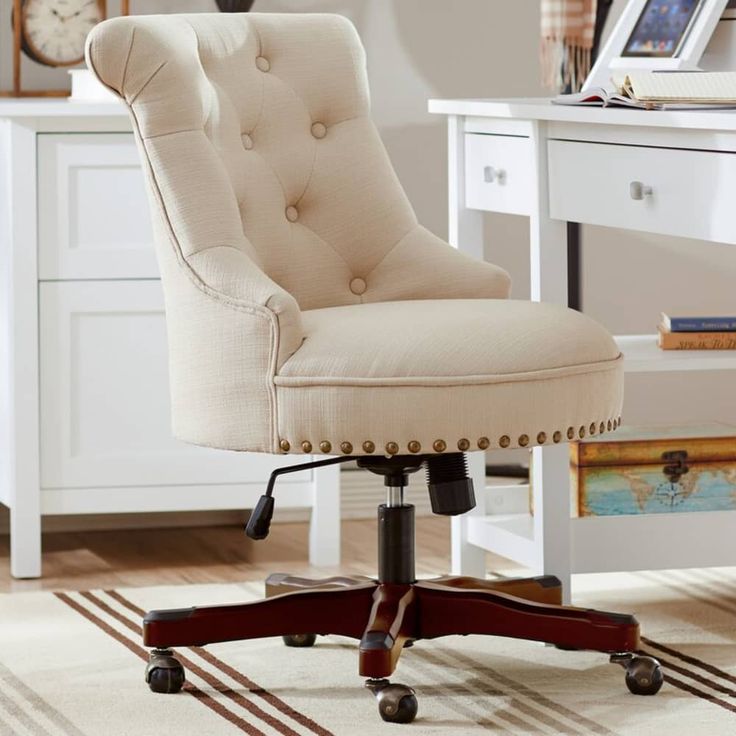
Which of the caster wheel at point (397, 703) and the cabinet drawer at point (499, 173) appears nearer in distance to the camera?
the caster wheel at point (397, 703)

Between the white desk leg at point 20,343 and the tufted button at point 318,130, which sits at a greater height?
Answer: the tufted button at point 318,130

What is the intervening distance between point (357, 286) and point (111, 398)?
2.20ft

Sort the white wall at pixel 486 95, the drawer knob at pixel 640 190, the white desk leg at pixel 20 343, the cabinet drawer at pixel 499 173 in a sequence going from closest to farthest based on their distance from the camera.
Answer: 1. the drawer knob at pixel 640 190
2. the cabinet drawer at pixel 499 173
3. the white desk leg at pixel 20 343
4. the white wall at pixel 486 95

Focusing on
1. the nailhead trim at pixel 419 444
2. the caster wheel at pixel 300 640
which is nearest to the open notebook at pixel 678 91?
the nailhead trim at pixel 419 444

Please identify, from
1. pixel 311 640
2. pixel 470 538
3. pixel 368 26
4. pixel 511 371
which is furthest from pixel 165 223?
pixel 368 26

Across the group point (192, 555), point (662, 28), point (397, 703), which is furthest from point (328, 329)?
point (192, 555)

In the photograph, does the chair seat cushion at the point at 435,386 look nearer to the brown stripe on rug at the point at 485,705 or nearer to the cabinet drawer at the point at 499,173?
the brown stripe on rug at the point at 485,705

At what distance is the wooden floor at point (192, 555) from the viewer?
269 cm

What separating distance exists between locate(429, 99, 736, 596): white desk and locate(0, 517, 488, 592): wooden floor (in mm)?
346

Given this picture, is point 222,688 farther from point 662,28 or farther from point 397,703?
point 662,28

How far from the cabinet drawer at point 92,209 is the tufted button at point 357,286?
22.9 inches

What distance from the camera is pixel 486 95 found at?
3.32 m

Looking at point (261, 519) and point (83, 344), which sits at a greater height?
point (83, 344)

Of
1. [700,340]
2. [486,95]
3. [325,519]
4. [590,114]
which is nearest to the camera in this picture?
[590,114]
